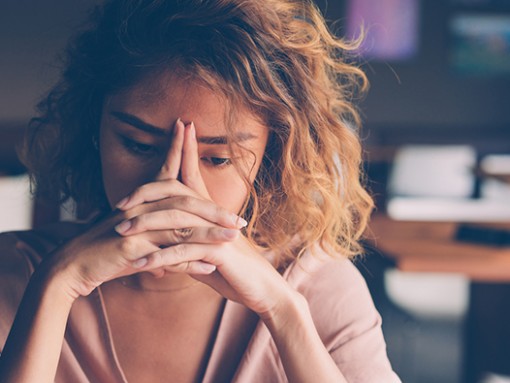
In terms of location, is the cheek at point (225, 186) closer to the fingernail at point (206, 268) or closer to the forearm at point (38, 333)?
the fingernail at point (206, 268)

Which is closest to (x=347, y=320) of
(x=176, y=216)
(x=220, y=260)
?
(x=220, y=260)

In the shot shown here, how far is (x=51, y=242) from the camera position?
1470 mm

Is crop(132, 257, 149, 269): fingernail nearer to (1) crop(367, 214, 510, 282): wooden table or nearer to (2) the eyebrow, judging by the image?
(2) the eyebrow

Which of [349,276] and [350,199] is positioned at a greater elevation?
[350,199]

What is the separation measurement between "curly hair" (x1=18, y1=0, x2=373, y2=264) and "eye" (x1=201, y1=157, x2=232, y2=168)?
0.11m

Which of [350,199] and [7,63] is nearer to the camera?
[350,199]

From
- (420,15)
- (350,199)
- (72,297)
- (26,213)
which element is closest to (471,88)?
(420,15)

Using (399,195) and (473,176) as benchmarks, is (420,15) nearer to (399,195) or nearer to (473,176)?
(473,176)

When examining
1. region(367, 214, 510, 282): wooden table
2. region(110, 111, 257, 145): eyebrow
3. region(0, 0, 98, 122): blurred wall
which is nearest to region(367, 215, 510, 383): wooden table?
region(367, 214, 510, 282): wooden table

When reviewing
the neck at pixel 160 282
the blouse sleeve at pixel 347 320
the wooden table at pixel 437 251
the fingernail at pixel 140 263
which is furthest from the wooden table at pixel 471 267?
the fingernail at pixel 140 263

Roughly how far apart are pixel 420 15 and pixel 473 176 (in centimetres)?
311

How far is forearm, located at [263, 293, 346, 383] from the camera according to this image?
123 cm

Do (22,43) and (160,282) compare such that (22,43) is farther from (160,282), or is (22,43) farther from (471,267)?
(160,282)

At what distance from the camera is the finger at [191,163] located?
120 centimetres
